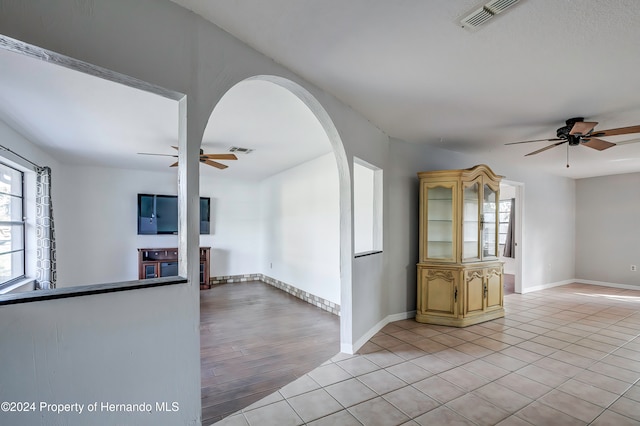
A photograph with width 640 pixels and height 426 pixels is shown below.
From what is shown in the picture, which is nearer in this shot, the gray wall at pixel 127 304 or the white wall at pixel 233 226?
the gray wall at pixel 127 304

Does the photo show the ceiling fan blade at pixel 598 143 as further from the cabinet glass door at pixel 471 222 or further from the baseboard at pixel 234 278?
the baseboard at pixel 234 278

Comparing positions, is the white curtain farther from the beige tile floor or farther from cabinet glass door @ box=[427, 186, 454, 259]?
cabinet glass door @ box=[427, 186, 454, 259]

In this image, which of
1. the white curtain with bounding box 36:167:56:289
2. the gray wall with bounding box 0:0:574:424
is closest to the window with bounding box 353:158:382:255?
the gray wall with bounding box 0:0:574:424

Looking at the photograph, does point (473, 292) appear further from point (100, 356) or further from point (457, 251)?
point (100, 356)

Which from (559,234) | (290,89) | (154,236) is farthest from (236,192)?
(559,234)

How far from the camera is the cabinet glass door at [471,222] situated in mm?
4094

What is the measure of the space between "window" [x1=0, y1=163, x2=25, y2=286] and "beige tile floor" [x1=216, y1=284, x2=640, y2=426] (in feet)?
12.0

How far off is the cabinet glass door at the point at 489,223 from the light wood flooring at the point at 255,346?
93.2 inches

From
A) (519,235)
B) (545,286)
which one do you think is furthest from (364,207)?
(545,286)

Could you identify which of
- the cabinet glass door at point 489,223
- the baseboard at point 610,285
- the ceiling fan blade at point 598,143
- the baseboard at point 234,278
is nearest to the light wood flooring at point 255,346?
the baseboard at point 234,278

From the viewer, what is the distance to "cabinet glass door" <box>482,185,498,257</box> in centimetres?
427

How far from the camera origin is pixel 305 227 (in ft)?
18.5

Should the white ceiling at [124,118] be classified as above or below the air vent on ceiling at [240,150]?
above

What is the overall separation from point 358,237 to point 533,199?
4205mm
